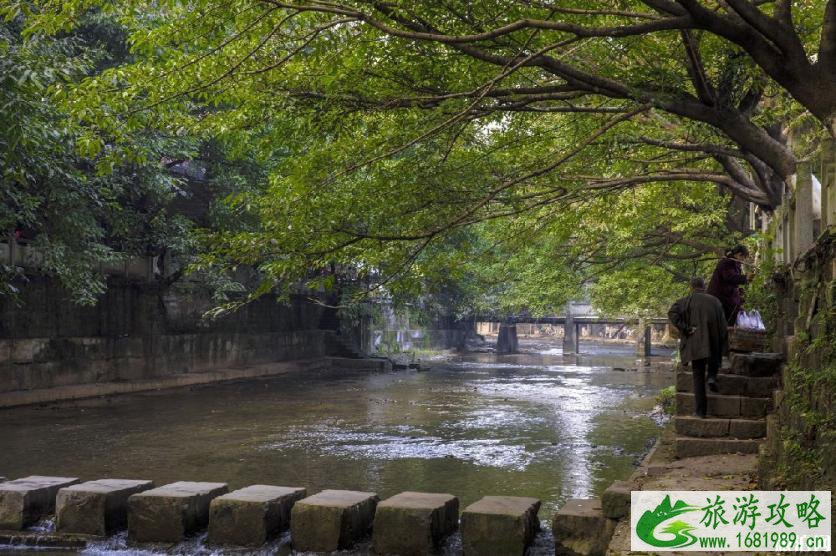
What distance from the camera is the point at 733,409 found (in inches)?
360

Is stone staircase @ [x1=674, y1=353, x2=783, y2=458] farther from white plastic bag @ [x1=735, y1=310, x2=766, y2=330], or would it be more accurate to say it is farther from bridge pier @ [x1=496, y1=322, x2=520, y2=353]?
bridge pier @ [x1=496, y1=322, x2=520, y2=353]

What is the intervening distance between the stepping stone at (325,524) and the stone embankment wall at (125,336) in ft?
44.8

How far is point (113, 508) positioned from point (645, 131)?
10.3 m

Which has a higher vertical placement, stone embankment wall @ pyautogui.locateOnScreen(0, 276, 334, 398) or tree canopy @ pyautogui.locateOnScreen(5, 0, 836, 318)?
tree canopy @ pyautogui.locateOnScreen(5, 0, 836, 318)

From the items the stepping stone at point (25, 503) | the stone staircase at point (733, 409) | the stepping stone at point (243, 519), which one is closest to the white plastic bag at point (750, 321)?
the stone staircase at point (733, 409)

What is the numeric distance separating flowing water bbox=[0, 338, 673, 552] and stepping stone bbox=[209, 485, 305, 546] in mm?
1180

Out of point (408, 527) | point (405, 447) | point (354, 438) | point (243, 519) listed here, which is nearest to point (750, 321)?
point (408, 527)

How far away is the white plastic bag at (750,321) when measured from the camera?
35.0 feet

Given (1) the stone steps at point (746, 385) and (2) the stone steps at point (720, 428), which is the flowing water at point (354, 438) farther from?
(1) the stone steps at point (746, 385)

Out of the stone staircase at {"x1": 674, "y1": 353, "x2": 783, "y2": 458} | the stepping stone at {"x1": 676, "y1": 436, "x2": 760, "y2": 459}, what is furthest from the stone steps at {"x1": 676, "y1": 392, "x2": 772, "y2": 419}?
the stepping stone at {"x1": 676, "y1": 436, "x2": 760, "y2": 459}

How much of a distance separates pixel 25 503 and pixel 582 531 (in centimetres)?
573

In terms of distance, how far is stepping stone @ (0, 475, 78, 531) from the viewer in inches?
324

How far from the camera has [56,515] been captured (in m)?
8.23

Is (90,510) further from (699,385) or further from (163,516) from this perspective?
(699,385)
